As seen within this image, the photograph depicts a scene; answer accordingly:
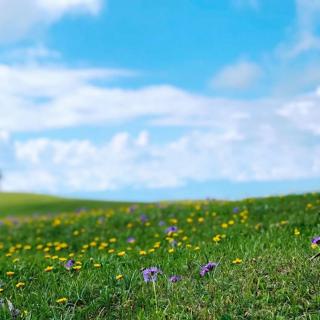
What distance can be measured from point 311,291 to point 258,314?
2.37ft

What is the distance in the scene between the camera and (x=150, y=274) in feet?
22.1

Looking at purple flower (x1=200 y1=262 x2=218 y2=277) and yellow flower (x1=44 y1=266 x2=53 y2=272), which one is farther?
yellow flower (x1=44 y1=266 x2=53 y2=272)

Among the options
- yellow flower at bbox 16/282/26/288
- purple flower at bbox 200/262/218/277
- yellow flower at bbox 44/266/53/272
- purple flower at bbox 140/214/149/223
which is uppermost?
purple flower at bbox 140/214/149/223

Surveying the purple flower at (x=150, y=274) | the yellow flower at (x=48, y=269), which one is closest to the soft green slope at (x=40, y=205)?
the yellow flower at (x=48, y=269)

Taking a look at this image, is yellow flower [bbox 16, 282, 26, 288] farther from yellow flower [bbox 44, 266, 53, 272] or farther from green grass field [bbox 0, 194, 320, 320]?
yellow flower [bbox 44, 266, 53, 272]

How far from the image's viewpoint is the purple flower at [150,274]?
21.8ft

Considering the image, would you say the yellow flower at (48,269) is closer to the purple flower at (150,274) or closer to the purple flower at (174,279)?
the purple flower at (150,274)

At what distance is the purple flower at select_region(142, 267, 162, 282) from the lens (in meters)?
6.64

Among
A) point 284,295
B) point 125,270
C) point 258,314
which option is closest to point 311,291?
point 284,295

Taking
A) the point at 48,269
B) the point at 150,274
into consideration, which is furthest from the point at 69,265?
the point at 150,274

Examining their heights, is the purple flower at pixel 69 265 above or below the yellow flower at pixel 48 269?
above

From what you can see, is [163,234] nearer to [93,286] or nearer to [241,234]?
[241,234]

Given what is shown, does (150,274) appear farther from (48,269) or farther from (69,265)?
(48,269)

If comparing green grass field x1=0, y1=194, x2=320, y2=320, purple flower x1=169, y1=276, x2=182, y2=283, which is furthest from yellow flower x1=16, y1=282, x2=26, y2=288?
purple flower x1=169, y1=276, x2=182, y2=283
